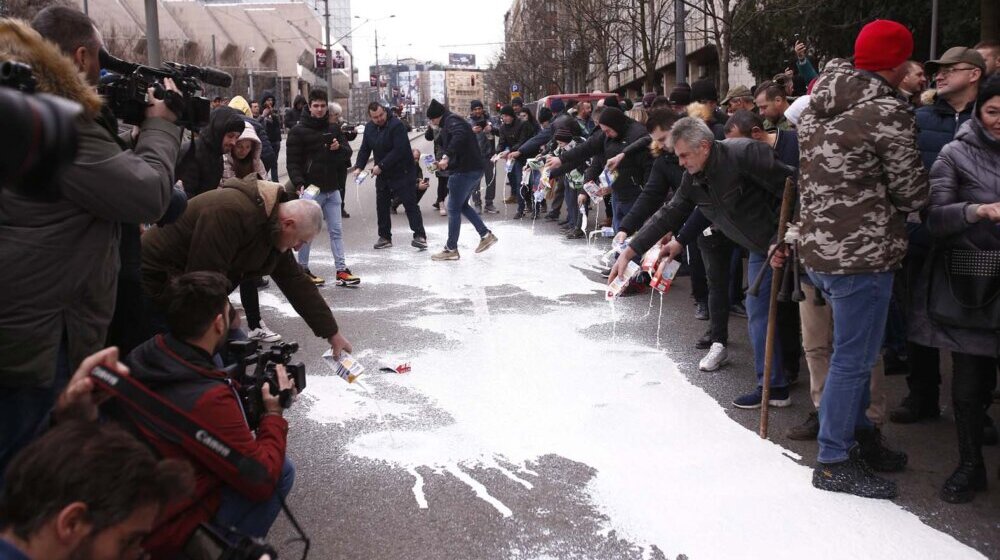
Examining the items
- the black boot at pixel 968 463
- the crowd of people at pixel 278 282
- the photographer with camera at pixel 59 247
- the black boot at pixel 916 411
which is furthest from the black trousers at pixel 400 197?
the photographer with camera at pixel 59 247

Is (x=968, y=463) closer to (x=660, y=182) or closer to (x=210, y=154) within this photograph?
(x=660, y=182)

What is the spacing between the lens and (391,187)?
39.5ft

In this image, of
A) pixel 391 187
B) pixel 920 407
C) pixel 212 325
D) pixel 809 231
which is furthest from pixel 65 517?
pixel 391 187

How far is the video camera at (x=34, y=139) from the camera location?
140 centimetres

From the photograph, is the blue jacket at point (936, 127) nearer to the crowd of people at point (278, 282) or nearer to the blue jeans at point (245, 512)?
the crowd of people at point (278, 282)

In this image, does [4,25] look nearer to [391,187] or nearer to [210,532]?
[210,532]

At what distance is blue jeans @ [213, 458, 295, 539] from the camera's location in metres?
2.87

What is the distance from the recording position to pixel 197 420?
2.69 m

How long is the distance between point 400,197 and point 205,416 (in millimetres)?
9482

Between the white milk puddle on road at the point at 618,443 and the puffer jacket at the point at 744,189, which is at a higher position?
the puffer jacket at the point at 744,189

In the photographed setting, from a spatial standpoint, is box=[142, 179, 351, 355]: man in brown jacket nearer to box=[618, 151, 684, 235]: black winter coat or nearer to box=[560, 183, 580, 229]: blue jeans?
box=[618, 151, 684, 235]: black winter coat

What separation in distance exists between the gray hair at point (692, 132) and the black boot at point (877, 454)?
5.50ft

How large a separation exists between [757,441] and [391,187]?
8.16 m

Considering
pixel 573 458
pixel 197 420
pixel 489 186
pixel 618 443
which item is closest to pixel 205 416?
pixel 197 420
